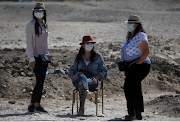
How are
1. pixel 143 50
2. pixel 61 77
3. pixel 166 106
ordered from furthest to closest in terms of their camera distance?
pixel 61 77, pixel 166 106, pixel 143 50

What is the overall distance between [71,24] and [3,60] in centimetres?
1280

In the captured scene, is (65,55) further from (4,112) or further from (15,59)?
(4,112)

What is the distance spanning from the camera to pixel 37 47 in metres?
5.79

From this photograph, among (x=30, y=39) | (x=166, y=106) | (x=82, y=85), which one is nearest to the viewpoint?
(x=82, y=85)

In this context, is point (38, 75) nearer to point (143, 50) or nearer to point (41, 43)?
point (41, 43)

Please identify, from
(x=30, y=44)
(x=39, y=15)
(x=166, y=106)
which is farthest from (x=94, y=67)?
(x=166, y=106)

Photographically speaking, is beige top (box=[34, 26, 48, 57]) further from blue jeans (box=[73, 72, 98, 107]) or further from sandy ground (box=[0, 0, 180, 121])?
sandy ground (box=[0, 0, 180, 121])

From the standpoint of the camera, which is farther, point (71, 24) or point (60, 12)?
point (60, 12)

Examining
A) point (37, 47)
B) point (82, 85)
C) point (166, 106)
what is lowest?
point (166, 106)

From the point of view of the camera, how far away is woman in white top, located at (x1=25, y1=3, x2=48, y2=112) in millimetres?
5707

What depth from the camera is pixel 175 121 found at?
16.9ft

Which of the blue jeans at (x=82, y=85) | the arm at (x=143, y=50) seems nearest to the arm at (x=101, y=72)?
the blue jeans at (x=82, y=85)

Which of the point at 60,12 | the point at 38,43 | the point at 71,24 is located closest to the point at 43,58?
the point at 38,43

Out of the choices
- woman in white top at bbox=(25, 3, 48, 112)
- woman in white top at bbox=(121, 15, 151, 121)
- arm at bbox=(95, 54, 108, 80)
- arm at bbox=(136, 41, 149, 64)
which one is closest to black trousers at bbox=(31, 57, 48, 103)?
woman in white top at bbox=(25, 3, 48, 112)
